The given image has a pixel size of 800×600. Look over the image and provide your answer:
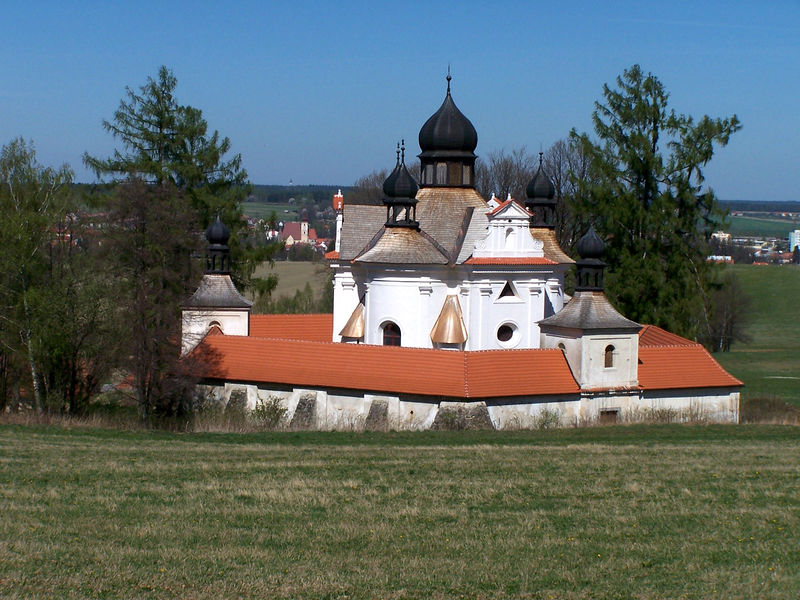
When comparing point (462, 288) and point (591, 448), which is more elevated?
point (462, 288)

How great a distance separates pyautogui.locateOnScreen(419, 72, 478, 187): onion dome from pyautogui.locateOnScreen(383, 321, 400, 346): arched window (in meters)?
5.20

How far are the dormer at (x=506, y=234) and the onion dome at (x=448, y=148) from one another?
10.3 feet

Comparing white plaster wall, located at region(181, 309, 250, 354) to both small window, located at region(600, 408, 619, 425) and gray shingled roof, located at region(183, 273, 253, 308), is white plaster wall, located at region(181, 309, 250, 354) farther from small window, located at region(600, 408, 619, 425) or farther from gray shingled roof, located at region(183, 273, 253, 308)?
small window, located at region(600, 408, 619, 425)

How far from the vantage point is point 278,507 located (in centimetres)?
1349

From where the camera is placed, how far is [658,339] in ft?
118

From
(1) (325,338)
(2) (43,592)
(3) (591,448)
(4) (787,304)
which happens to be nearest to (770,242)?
(4) (787,304)

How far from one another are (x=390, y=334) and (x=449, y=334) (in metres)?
1.94

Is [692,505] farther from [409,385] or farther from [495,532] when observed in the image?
[409,385]

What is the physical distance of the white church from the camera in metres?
28.2

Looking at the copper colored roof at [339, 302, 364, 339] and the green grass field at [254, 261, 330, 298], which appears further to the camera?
the green grass field at [254, 261, 330, 298]

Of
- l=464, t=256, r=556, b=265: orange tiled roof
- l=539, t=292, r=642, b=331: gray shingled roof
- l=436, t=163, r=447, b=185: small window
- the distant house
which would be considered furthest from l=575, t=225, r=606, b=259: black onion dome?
the distant house

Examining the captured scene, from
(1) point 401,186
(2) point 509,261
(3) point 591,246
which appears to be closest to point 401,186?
(1) point 401,186

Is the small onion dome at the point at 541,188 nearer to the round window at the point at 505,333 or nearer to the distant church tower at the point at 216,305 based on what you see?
the round window at the point at 505,333

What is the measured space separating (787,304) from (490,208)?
53.7 m
